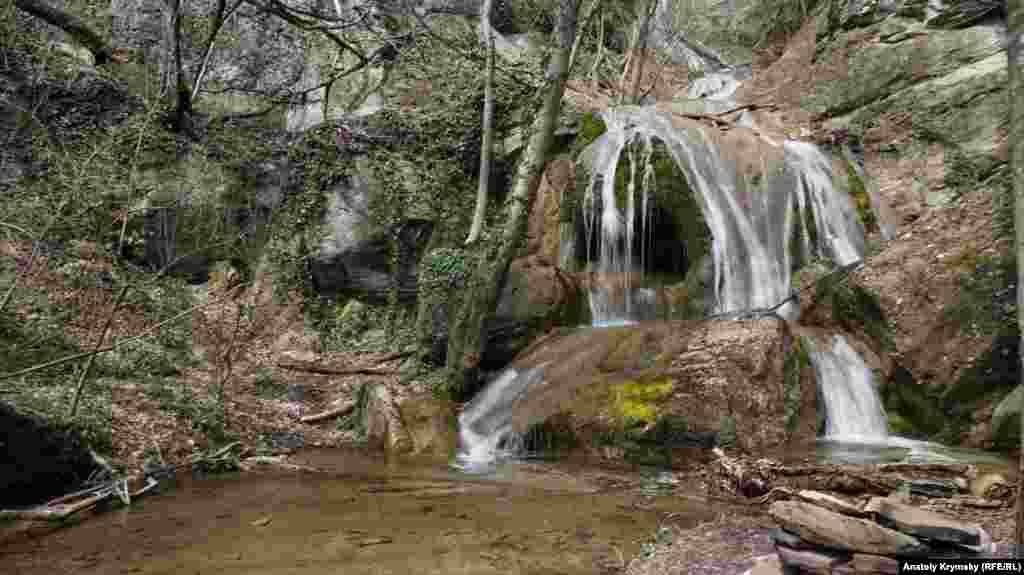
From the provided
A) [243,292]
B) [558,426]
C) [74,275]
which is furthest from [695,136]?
[74,275]

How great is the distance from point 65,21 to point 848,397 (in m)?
12.0

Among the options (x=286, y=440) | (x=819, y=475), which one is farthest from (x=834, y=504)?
(x=286, y=440)

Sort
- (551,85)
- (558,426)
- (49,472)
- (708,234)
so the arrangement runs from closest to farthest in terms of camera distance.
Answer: (49,472) → (558,426) → (551,85) → (708,234)

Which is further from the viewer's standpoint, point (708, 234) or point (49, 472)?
point (708, 234)

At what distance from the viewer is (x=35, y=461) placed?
4523 millimetres

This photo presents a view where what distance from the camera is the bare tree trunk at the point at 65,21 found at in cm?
869

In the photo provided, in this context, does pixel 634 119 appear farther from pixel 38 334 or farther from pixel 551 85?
pixel 38 334

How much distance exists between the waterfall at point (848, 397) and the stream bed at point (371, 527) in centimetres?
284

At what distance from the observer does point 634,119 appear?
13.9m

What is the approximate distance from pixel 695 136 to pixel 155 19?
44.8ft

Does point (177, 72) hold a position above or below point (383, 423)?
above

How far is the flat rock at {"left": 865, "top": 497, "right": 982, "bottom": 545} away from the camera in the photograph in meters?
2.41

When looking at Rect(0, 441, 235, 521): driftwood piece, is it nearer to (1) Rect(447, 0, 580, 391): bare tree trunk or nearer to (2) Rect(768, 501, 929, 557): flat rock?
(1) Rect(447, 0, 580, 391): bare tree trunk

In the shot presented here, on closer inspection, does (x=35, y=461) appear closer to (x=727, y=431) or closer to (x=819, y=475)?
(x=819, y=475)
